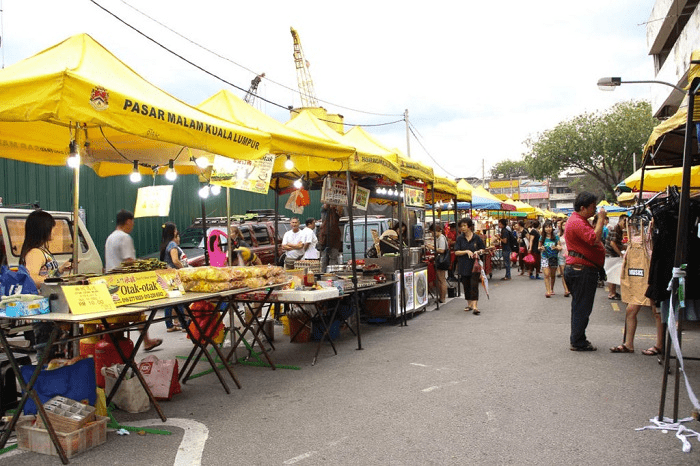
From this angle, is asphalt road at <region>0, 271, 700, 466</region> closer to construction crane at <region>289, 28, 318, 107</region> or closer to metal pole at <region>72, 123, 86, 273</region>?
metal pole at <region>72, 123, 86, 273</region>

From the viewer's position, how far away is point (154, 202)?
25.3 feet

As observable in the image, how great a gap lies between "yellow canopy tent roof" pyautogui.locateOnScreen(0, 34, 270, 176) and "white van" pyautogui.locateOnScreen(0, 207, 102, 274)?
1.55 metres

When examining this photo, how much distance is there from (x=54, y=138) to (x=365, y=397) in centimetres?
500

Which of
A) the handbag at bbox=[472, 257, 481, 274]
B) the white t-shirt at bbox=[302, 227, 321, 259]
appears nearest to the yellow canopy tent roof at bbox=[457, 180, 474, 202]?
the handbag at bbox=[472, 257, 481, 274]

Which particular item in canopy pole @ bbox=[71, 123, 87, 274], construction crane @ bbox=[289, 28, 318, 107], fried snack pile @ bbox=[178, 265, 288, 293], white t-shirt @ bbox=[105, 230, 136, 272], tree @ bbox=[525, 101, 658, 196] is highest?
construction crane @ bbox=[289, 28, 318, 107]

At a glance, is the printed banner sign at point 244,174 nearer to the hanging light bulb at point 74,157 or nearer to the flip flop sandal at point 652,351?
the hanging light bulb at point 74,157

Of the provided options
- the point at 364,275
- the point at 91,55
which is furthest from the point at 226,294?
the point at 364,275

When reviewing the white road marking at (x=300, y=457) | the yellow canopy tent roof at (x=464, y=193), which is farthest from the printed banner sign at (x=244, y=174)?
the yellow canopy tent roof at (x=464, y=193)

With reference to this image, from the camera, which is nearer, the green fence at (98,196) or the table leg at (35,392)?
the table leg at (35,392)

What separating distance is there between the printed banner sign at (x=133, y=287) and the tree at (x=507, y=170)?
105993 mm

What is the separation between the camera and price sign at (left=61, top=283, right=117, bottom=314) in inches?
166

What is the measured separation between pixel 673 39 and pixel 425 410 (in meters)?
30.8

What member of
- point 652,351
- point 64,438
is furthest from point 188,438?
point 652,351

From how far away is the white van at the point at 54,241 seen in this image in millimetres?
7977
